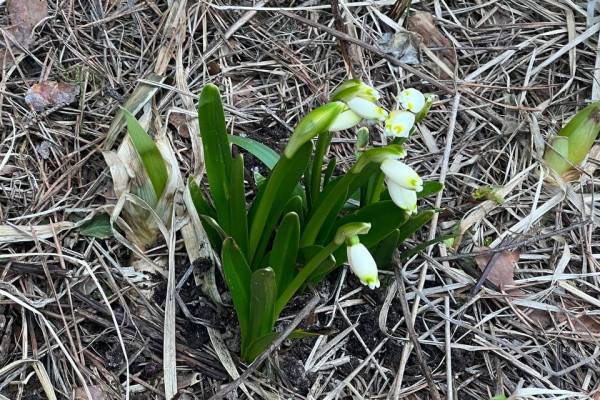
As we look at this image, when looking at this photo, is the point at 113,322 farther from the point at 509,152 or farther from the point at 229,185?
the point at 509,152

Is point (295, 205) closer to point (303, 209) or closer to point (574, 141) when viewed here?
point (303, 209)

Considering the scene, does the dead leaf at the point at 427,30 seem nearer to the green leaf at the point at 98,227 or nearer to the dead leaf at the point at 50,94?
the dead leaf at the point at 50,94

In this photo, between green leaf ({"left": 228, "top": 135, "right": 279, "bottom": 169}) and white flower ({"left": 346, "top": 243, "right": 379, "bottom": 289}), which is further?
green leaf ({"left": 228, "top": 135, "right": 279, "bottom": 169})

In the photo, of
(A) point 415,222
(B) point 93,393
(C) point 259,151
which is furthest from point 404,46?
(B) point 93,393

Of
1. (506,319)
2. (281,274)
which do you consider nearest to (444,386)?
(506,319)

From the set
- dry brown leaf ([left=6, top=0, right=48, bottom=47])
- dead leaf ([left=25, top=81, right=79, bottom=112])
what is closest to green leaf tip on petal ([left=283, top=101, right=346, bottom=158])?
dead leaf ([left=25, top=81, right=79, bottom=112])

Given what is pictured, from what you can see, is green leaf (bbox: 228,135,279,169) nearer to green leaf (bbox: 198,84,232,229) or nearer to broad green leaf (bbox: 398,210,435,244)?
green leaf (bbox: 198,84,232,229)

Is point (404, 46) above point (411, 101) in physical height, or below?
below
